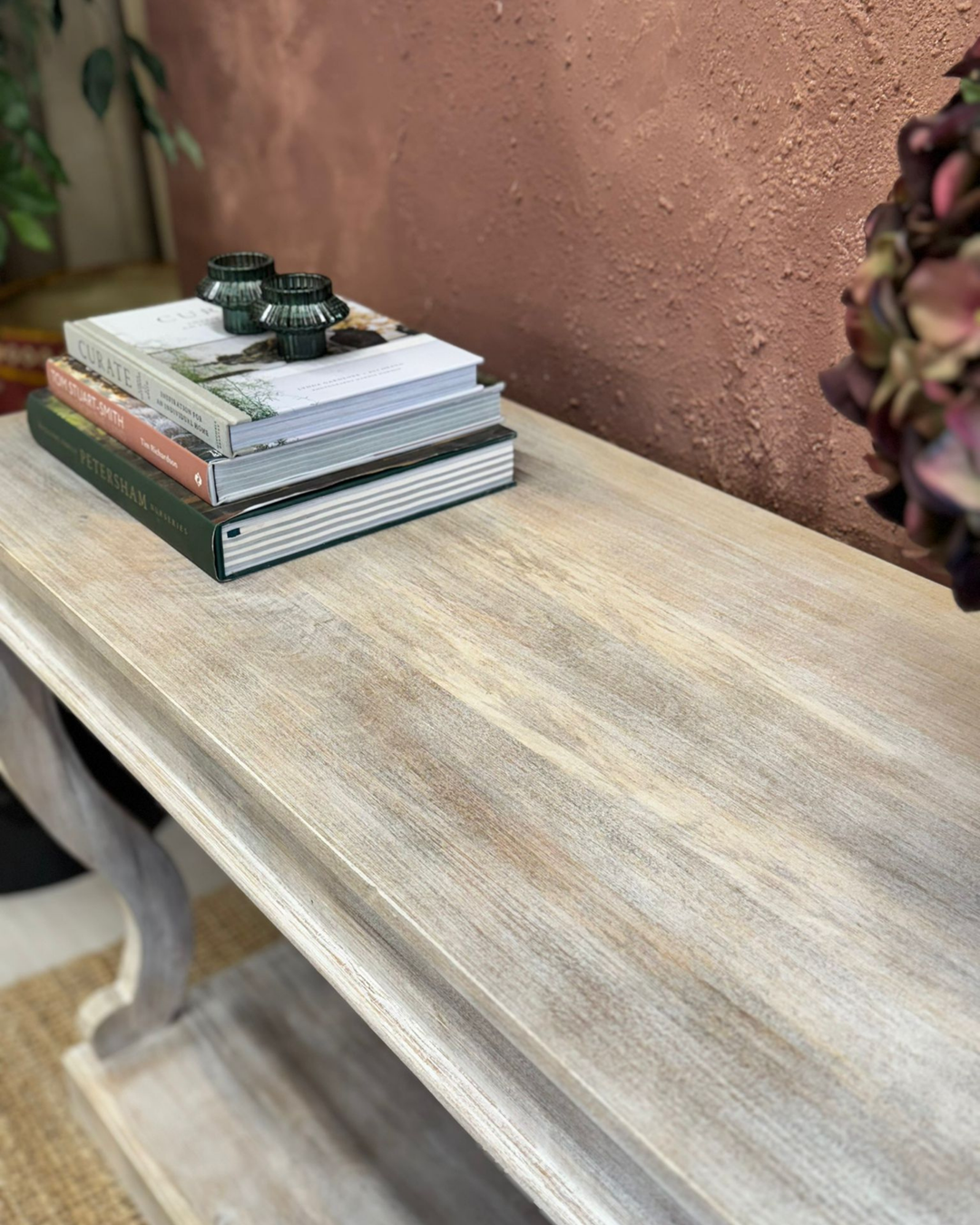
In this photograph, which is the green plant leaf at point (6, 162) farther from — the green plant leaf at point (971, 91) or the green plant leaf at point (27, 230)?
the green plant leaf at point (971, 91)

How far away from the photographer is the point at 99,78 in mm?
1286

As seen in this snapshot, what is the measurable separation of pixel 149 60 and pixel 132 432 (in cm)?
80

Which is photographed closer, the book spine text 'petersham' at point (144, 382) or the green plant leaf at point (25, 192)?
the book spine text 'petersham' at point (144, 382)

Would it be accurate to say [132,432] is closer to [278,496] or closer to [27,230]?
[278,496]

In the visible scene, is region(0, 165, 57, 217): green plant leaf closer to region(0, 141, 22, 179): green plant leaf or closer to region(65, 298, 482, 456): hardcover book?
region(0, 141, 22, 179): green plant leaf

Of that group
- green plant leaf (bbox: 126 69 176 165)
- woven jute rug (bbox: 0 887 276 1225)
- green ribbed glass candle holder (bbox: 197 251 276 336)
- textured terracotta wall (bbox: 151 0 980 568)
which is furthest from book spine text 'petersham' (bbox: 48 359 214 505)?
woven jute rug (bbox: 0 887 276 1225)

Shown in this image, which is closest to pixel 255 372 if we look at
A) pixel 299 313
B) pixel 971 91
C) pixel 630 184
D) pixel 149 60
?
pixel 299 313

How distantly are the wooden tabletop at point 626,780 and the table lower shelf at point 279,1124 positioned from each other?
1.66ft

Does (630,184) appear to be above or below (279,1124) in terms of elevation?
above

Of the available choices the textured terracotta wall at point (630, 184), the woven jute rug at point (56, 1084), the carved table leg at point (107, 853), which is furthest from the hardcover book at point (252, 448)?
the woven jute rug at point (56, 1084)

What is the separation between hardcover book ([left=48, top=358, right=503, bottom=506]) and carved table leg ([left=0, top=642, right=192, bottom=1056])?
0.90 ft

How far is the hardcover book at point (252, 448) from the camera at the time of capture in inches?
27.4

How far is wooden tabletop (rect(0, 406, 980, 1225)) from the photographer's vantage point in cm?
40

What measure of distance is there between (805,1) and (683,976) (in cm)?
58
